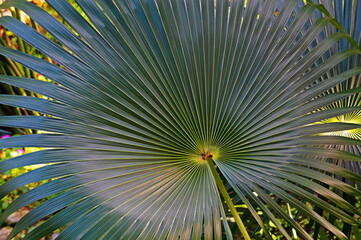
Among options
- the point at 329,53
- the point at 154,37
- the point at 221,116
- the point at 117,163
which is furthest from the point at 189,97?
the point at 329,53

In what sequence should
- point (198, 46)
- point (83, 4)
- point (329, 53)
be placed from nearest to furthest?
1. point (83, 4)
2. point (198, 46)
3. point (329, 53)

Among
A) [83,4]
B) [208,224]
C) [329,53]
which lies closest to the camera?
[208,224]

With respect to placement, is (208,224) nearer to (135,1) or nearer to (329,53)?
(135,1)

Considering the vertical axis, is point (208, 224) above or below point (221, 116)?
below

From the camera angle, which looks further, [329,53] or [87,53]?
[329,53]

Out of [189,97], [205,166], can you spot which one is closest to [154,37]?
[189,97]

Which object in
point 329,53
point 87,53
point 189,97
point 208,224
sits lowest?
point 208,224

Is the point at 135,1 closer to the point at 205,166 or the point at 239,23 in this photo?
the point at 239,23
